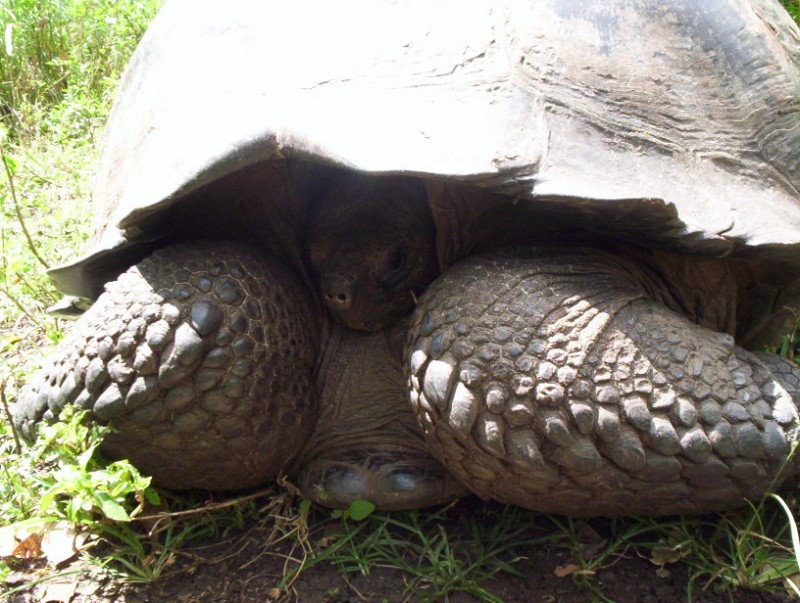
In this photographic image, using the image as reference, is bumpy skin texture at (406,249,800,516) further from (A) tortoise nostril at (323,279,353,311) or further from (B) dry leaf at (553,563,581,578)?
(A) tortoise nostril at (323,279,353,311)

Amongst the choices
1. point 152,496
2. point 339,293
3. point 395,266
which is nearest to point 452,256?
point 395,266

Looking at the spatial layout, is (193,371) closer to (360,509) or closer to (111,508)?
(111,508)

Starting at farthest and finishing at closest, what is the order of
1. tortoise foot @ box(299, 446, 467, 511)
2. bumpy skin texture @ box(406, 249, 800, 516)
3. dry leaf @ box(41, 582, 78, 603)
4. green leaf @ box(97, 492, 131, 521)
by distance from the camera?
tortoise foot @ box(299, 446, 467, 511) < dry leaf @ box(41, 582, 78, 603) < green leaf @ box(97, 492, 131, 521) < bumpy skin texture @ box(406, 249, 800, 516)

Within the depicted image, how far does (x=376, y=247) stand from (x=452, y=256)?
0.20m

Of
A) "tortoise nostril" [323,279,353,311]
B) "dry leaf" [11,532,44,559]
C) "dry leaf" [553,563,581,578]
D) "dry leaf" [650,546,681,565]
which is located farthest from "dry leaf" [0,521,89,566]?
"dry leaf" [650,546,681,565]

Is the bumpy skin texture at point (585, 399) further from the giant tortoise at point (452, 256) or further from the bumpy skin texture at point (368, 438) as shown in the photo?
the bumpy skin texture at point (368, 438)

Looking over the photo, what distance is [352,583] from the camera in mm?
1921

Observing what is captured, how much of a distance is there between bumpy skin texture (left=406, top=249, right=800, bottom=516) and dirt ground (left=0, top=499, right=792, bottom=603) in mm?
154

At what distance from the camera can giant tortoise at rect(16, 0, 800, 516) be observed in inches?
Answer: 67.8

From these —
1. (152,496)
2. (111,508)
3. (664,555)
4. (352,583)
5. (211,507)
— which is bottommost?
(664,555)

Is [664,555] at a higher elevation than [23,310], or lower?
lower

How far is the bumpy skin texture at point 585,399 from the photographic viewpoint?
5.58ft

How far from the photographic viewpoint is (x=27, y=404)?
2.14m

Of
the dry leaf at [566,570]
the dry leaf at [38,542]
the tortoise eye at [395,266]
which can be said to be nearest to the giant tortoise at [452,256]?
the tortoise eye at [395,266]
